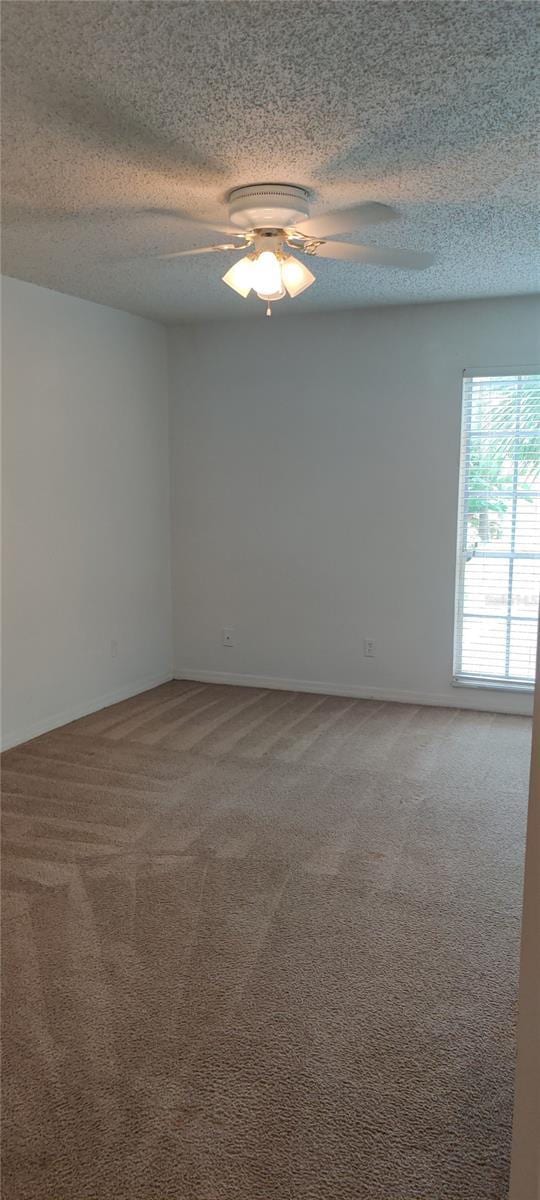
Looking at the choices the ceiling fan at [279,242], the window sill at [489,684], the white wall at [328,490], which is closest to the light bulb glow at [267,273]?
the ceiling fan at [279,242]

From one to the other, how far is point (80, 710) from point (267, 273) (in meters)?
2.94

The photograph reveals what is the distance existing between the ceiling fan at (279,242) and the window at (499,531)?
196cm

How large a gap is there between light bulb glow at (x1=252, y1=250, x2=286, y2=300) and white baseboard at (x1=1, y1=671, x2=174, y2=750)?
2664 millimetres

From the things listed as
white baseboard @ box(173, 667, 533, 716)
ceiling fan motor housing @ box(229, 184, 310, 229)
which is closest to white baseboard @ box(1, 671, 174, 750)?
white baseboard @ box(173, 667, 533, 716)

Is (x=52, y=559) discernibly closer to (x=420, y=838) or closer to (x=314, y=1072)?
→ (x=420, y=838)

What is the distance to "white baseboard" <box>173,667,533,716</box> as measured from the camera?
4938mm

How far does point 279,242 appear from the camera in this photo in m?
2.99

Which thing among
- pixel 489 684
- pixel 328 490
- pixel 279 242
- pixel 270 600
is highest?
pixel 279 242

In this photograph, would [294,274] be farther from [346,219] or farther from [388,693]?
[388,693]

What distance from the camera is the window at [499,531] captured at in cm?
471

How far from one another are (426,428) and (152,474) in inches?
73.2

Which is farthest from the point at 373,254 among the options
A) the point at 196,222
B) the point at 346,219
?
the point at 196,222

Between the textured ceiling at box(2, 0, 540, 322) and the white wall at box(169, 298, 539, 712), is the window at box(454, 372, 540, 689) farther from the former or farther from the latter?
the textured ceiling at box(2, 0, 540, 322)

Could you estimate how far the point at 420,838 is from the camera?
10.8 ft
